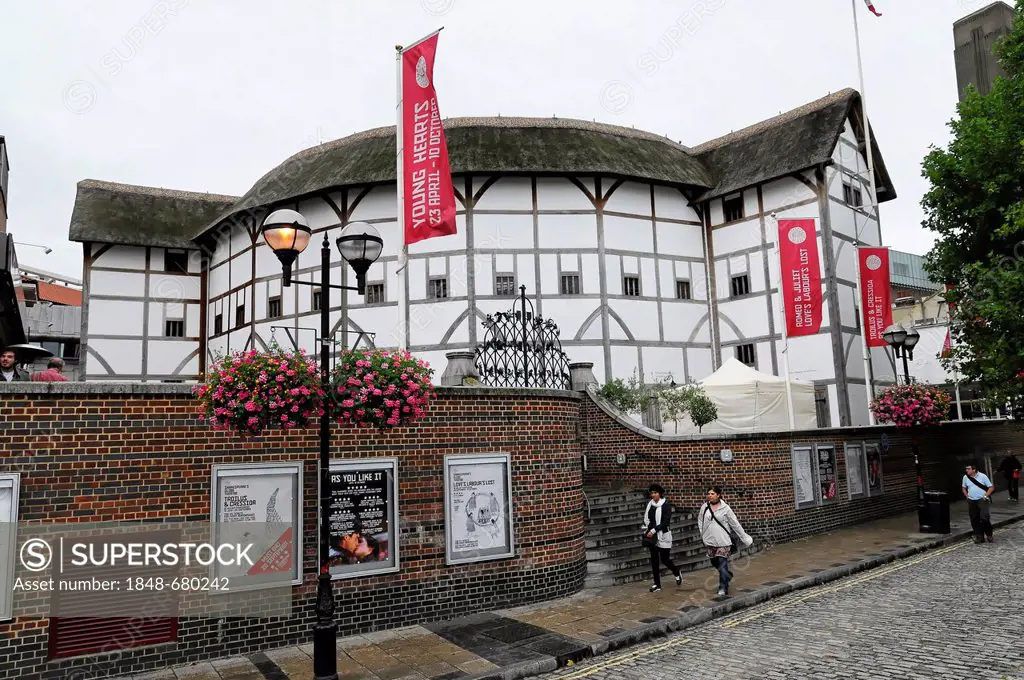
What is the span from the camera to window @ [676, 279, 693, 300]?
26.0m

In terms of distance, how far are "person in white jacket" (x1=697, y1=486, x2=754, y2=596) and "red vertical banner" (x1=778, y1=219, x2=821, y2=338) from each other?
39.1 ft

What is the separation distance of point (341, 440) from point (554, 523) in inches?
139

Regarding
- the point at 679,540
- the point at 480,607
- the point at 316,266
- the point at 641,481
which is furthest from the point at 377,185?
the point at 480,607

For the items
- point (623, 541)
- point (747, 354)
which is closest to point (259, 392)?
point (623, 541)

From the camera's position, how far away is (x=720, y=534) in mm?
10273

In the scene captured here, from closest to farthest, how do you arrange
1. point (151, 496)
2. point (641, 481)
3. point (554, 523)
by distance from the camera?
point (151, 496) → point (554, 523) → point (641, 481)

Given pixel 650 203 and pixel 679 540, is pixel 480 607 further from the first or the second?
pixel 650 203

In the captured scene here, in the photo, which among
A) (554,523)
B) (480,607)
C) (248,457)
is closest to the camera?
(248,457)

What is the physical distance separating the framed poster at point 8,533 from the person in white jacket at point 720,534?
332 inches

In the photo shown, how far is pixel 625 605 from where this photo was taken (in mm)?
9844

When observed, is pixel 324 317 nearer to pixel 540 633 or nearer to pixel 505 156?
pixel 540 633

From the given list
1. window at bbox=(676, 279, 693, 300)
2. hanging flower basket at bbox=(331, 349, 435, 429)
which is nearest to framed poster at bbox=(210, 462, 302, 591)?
hanging flower basket at bbox=(331, 349, 435, 429)

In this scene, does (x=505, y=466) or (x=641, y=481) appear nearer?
(x=505, y=466)

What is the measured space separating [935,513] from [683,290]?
12449 mm
